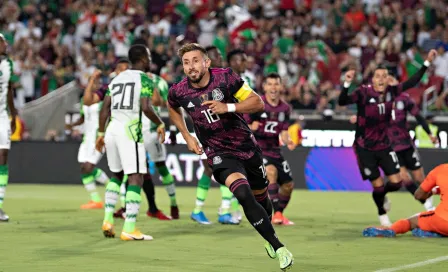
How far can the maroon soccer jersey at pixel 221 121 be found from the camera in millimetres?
10352

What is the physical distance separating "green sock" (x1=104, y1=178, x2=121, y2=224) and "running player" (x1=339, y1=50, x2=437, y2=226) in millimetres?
3723

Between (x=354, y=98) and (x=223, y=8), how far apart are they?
17086mm

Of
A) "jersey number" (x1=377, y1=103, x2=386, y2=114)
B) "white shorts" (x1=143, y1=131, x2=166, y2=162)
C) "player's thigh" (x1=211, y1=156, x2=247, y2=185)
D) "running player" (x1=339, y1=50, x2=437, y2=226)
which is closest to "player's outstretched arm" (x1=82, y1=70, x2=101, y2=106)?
"white shorts" (x1=143, y1=131, x2=166, y2=162)

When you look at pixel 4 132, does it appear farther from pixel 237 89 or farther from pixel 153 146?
pixel 237 89

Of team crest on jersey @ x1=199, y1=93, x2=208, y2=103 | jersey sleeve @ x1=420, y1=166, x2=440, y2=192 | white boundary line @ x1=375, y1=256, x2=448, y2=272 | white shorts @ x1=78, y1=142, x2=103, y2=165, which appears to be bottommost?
white boundary line @ x1=375, y1=256, x2=448, y2=272

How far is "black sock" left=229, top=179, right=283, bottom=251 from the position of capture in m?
9.55

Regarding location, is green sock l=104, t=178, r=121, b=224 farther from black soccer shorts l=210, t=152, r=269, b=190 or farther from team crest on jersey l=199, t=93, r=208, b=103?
team crest on jersey l=199, t=93, r=208, b=103

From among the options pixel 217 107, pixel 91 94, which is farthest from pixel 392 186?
pixel 217 107

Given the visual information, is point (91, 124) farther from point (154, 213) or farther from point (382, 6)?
point (382, 6)

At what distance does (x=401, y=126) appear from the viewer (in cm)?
1688

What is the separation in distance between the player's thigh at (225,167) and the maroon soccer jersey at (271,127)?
4.99 metres

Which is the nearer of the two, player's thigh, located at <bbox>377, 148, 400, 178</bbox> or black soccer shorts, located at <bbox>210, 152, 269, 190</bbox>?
black soccer shorts, located at <bbox>210, 152, 269, 190</bbox>

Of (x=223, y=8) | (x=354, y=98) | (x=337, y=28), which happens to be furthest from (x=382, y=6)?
(x=354, y=98)

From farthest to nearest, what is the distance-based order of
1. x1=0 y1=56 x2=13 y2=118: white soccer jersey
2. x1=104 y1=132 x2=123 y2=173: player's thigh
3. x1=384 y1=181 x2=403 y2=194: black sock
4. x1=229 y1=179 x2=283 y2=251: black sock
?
x1=0 y1=56 x2=13 y2=118: white soccer jersey, x1=384 y1=181 x2=403 y2=194: black sock, x1=104 y1=132 x2=123 y2=173: player's thigh, x1=229 y1=179 x2=283 y2=251: black sock
